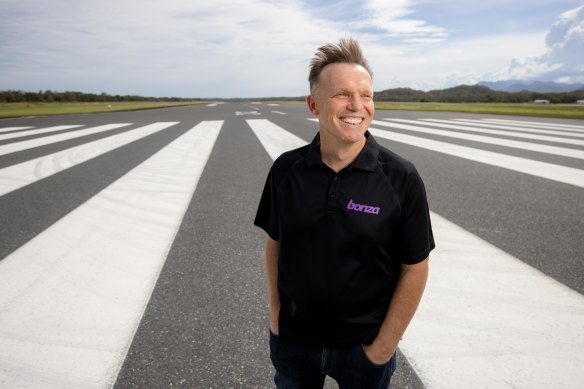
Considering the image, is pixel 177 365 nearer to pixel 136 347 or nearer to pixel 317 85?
pixel 136 347

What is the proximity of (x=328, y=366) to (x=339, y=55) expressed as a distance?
1.19 metres

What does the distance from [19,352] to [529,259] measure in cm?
378

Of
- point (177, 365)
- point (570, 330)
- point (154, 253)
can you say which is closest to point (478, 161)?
point (570, 330)

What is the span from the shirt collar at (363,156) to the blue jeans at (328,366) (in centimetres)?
70

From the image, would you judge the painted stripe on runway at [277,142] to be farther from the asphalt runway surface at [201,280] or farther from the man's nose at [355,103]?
the man's nose at [355,103]

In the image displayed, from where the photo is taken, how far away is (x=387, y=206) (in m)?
1.22

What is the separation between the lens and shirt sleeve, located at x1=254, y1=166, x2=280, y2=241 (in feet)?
4.73

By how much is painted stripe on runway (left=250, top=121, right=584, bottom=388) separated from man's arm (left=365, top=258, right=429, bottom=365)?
2.31ft

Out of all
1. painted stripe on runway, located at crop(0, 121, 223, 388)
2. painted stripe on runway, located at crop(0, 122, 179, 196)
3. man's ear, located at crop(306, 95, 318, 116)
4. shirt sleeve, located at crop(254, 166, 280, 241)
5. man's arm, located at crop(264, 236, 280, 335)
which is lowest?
painted stripe on runway, located at crop(0, 121, 223, 388)

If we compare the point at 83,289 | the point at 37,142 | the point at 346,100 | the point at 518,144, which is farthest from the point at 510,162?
the point at 37,142

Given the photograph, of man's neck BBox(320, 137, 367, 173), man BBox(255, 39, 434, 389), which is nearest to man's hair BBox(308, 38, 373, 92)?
man BBox(255, 39, 434, 389)

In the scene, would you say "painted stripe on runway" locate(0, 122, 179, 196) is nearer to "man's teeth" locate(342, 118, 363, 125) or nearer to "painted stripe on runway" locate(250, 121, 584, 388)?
"man's teeth" locate(342, 118, 363, 125)

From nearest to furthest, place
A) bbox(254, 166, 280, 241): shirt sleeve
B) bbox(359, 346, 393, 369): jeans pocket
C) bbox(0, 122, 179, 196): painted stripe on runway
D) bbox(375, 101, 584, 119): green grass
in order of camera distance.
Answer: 1. bbox(359, 346, 393, 369): jeans pocket
2. bbox(254, 166, 280, 241): shirt sleeve
3. bbox(0, 122, 179, 196): painted stripe on runway
4. bbox(375, 101, 584, 119): green grass

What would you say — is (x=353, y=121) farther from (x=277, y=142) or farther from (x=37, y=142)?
(x=37, y=142)
